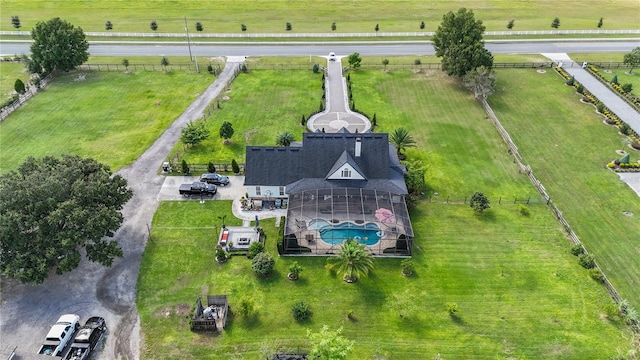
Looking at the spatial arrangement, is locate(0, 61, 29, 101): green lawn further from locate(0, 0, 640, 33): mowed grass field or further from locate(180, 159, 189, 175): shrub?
locate(180, 159, 189, 175): shrub

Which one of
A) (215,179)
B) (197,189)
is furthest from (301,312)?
(215,179)

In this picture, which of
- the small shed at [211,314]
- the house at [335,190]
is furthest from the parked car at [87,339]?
the house at [335,190]

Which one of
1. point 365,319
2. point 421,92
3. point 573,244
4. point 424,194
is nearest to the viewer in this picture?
point 365,319

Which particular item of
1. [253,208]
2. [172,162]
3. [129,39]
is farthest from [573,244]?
[129,39]

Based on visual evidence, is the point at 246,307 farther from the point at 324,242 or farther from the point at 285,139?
the point at 285,139

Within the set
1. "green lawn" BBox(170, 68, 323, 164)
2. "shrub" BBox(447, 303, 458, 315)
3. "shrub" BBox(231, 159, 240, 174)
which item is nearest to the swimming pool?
"shrub" BBox(447, 303, 458, 315)

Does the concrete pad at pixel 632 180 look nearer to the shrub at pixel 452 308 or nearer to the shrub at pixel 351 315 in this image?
the shrub at pixel 452 308

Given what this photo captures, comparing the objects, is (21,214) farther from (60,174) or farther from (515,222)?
(515,222)
